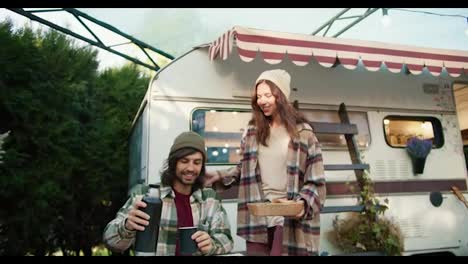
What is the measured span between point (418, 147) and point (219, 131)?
2.14 m

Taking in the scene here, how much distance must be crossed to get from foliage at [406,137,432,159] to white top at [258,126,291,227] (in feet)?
7.44

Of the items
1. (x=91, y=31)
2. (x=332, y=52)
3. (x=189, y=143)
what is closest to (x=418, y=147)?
(x=332, y=52)

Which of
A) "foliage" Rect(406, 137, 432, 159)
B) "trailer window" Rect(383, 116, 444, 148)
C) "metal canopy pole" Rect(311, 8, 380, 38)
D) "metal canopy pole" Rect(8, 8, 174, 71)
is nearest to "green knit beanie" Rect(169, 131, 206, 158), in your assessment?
"trailer window" Rect(383, 116, 444, 148)

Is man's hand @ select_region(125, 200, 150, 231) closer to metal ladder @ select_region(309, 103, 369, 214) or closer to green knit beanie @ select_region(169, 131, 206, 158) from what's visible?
green knit beanie @ select_region(169, 131, 206, 158)

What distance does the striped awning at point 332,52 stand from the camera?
8.97 ft

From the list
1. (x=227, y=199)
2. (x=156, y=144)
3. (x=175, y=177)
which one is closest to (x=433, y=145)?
(x=227, y=199)

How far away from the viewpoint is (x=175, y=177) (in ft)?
5.23

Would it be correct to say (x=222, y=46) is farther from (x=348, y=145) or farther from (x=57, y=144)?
(x=57, y=144)

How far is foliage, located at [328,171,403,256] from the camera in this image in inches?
119

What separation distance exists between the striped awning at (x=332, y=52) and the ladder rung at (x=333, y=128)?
0.58 metres

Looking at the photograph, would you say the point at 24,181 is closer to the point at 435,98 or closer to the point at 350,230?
the point at 350,230

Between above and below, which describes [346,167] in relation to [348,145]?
below

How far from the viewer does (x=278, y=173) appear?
1.82 metres

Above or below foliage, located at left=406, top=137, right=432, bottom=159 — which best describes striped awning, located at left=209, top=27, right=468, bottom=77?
above
